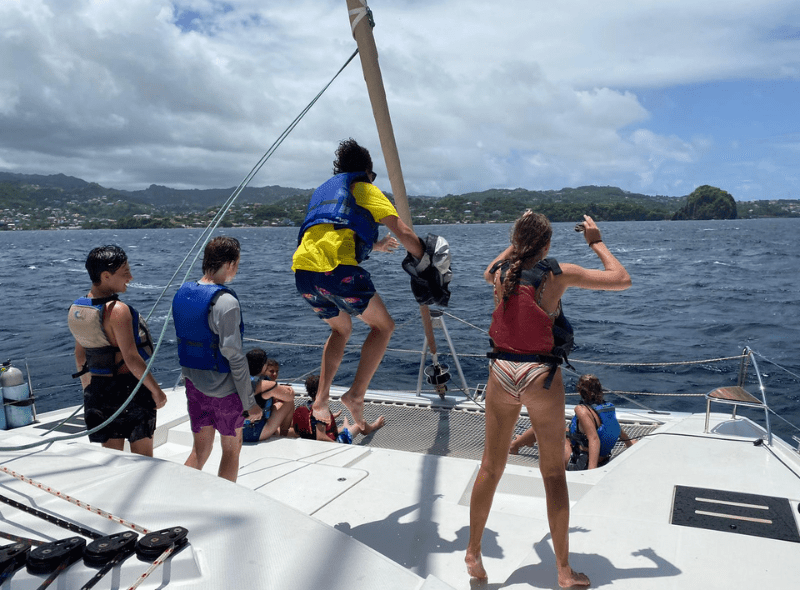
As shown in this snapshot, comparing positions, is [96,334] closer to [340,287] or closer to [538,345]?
[340,287]

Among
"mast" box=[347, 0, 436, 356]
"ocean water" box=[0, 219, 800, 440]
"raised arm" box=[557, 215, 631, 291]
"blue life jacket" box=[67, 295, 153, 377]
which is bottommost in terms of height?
"ocean water" box=[0, 219, 800, 440]

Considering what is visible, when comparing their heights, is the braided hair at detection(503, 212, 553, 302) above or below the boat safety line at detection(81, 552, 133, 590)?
above

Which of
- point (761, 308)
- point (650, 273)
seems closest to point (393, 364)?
point (761, 308)

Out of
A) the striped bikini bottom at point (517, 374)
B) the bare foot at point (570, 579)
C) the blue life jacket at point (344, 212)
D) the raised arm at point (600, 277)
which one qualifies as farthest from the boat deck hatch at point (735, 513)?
the blue life jacket at point (344, 212)

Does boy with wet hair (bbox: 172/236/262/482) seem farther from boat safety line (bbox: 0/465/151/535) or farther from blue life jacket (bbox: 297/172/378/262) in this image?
boat safety line (bbox: 0/465/151/535)

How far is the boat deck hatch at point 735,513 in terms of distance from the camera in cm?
316

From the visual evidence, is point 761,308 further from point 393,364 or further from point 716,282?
point 393,364

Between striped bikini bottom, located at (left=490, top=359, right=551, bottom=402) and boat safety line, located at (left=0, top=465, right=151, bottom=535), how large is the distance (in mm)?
1533

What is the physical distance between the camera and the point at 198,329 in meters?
3.30

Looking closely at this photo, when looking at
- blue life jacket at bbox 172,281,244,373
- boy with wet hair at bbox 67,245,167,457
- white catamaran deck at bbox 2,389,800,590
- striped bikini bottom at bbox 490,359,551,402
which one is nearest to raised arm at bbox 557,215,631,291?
striped bikini bottom at bbox 490,359,551,402

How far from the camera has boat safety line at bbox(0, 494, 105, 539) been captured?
1754mm

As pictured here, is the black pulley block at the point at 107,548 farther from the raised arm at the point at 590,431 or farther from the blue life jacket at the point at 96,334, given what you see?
the raised arm at the point at 590,431

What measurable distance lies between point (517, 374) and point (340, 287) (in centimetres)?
116

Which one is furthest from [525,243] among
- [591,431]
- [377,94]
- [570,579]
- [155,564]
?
[591,431]
